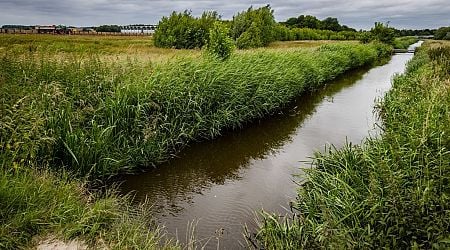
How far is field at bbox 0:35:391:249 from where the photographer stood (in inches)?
160

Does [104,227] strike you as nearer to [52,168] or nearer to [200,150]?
[52,168]

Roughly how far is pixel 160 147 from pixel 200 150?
1.19m

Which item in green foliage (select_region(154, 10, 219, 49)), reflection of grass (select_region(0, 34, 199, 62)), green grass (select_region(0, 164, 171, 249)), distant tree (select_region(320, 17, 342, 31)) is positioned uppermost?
distant tree (select_region(320, 17, 342, 31))

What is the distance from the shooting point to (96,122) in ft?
21.5

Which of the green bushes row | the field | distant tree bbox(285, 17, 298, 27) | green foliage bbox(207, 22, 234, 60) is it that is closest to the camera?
the field

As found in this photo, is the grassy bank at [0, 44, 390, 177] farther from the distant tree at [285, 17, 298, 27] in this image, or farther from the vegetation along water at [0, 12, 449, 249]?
the distant tree at [285, 17, 298, 27]

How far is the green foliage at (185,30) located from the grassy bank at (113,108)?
1726cm

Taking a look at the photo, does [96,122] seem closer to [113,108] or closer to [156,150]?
[113,108]

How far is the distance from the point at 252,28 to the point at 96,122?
23.6 metres

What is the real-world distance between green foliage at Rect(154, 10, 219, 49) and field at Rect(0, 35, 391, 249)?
16.6 metres

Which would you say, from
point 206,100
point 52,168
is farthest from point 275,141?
point 52,168

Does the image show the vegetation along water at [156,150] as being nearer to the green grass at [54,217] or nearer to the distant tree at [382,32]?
the green grass at [54,217]

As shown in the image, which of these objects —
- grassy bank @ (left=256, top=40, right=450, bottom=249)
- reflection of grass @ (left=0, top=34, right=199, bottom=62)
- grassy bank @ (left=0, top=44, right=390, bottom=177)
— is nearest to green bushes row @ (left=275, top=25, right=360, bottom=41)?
reflection of grass @ (left=0, top=34, right=199, bottom=62)

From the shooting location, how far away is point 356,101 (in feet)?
48.9
